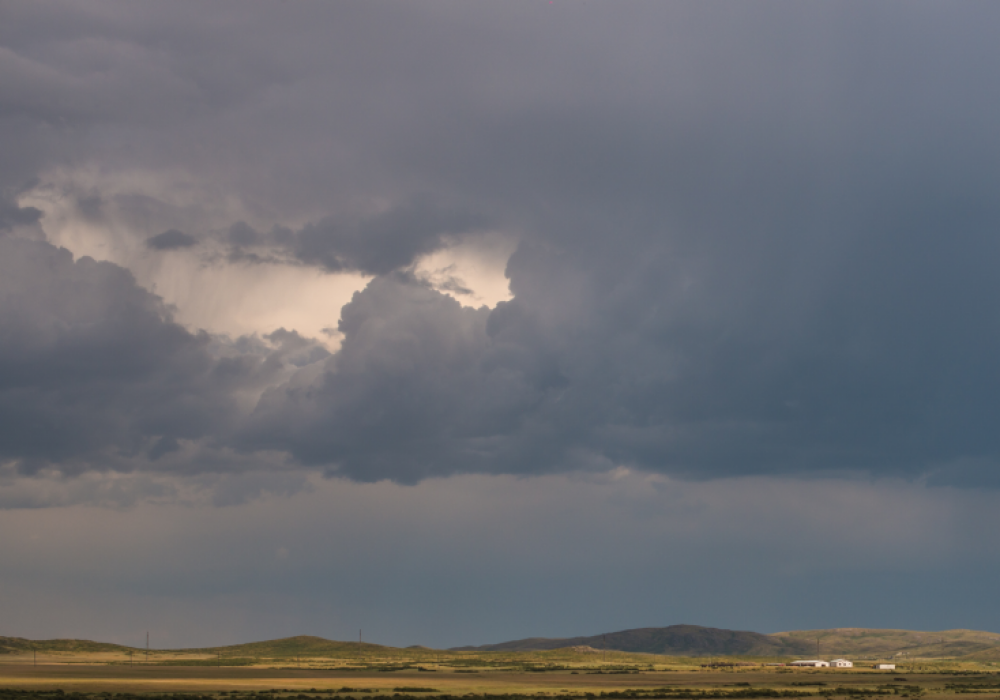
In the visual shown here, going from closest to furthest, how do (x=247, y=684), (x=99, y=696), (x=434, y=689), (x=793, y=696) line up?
(x=99, y=696) < (x=793, y=696) < (x=434, y=689) < (x=247, y=684)

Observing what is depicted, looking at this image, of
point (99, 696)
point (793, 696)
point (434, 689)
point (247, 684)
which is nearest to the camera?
point (99, 696)

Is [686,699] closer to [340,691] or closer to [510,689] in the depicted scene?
[510,689]

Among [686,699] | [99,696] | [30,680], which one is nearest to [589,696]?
[686,699]

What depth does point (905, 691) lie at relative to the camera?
584ft

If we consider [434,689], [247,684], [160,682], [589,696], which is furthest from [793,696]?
[160,682]

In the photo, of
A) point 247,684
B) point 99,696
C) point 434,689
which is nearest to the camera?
point 99,696

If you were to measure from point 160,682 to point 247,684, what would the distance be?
59.9 feet

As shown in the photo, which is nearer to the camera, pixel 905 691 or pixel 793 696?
pixel 793 696

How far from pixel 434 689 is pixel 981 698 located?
90.6 m

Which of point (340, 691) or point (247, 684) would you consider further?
point (247, 684)

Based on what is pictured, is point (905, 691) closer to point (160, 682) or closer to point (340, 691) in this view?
point (340, 691)

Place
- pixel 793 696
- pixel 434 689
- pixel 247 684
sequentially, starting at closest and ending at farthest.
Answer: pixel 793 696 < pixel 434 689 < pixel 247 684

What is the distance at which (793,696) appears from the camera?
16138 cm

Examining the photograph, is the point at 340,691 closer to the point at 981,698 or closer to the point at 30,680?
the point at 30,680
